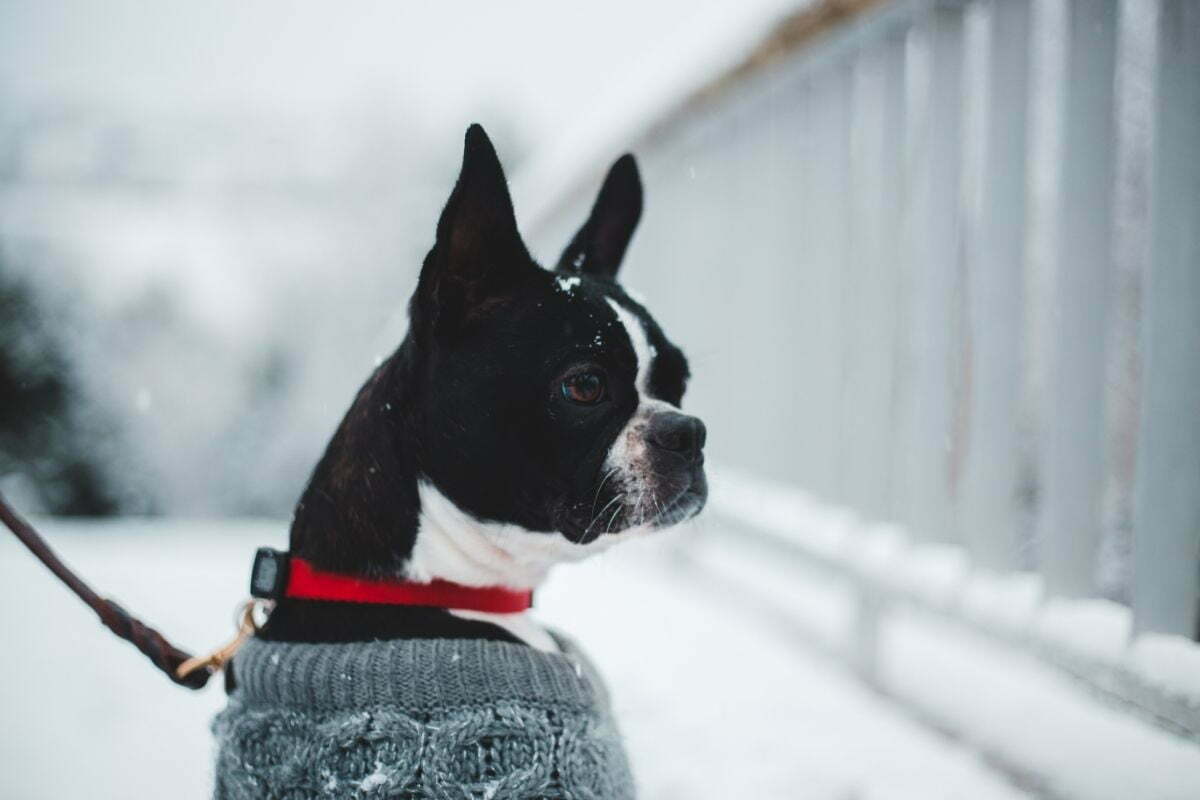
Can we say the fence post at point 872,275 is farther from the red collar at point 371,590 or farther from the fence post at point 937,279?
the red collar at point 371,590

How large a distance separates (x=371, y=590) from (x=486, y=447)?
22cm

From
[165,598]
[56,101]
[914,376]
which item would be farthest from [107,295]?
[914,376]

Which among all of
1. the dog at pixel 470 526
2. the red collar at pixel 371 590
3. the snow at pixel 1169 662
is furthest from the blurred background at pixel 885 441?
the red collar at pixel 371 590

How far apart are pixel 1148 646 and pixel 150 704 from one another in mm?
1928

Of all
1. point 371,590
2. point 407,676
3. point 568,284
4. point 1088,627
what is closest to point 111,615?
point 371,590

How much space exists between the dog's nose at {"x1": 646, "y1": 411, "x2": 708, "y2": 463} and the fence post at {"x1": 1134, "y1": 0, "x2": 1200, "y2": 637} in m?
0.61

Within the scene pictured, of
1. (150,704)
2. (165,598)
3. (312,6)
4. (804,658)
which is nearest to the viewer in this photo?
(150,704)

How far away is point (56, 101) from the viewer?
7.18 m

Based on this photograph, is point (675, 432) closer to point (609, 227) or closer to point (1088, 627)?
point (609, 227)

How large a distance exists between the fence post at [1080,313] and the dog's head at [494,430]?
61 centimetres

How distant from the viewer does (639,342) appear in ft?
3.82

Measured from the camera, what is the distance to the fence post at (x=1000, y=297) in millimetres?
1460

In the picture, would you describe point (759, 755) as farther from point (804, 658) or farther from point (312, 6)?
point (312, 6)

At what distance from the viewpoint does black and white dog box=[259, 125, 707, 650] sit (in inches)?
40.9
